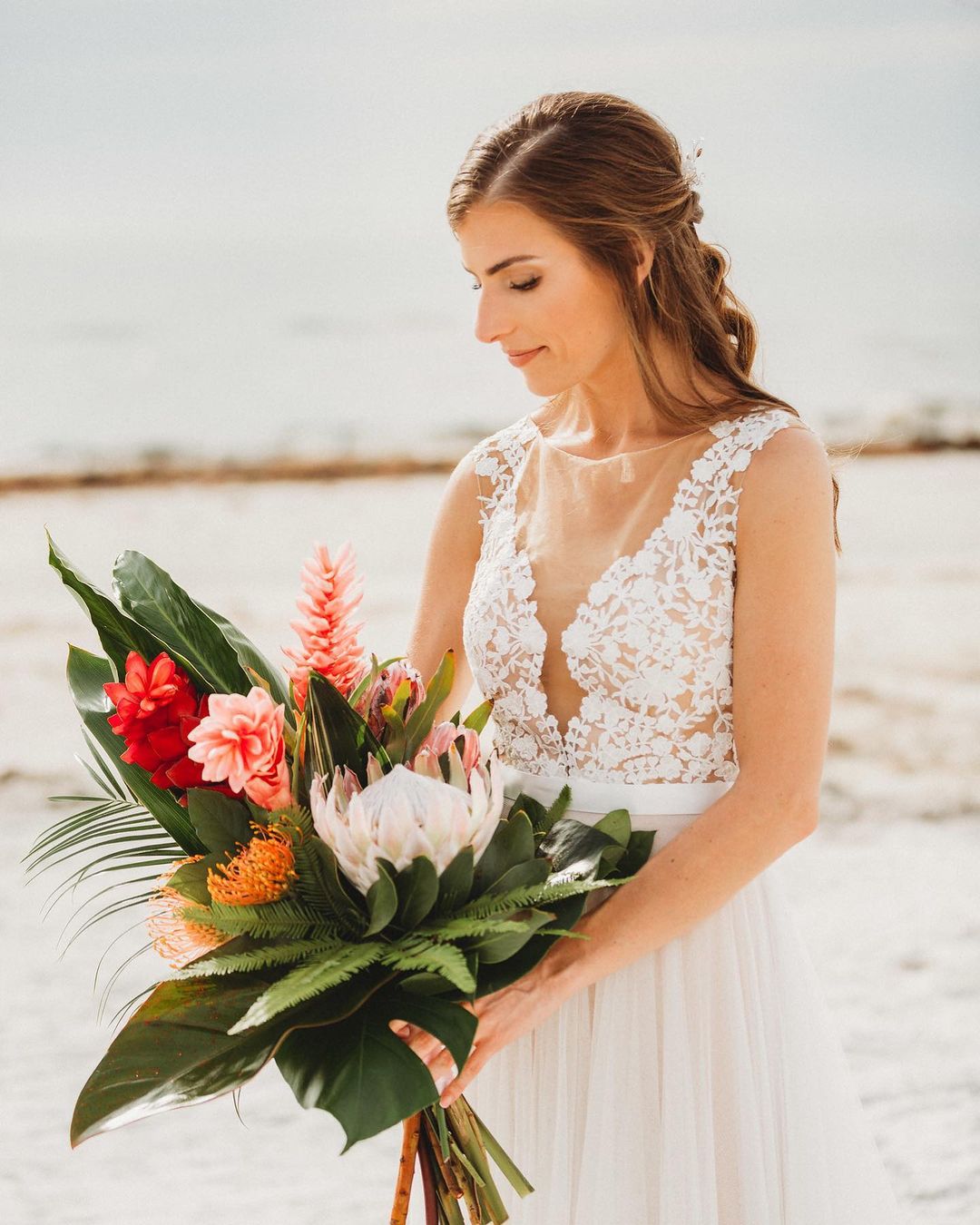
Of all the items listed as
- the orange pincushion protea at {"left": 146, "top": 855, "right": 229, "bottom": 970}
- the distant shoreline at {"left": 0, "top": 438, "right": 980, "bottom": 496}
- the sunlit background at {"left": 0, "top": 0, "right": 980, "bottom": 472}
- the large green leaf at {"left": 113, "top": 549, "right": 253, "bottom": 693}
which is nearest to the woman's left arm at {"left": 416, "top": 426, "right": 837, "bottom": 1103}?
the orange pincushion protea at {"left": 146, "top": 855, "right": 229, "bottom": 970}

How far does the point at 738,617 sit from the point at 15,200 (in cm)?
1261

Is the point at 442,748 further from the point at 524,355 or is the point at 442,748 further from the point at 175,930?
the point at 524,355

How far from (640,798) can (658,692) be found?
5.0 inches

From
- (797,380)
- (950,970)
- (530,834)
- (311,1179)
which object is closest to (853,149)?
(797,380)

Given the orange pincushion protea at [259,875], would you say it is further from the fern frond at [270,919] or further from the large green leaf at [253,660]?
the large green leaf at [253,660]

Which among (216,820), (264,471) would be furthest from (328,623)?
(264,471)

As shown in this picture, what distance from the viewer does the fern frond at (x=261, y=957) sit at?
95cm

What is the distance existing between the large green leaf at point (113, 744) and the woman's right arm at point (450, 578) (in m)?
0.45

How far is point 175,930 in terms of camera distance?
1.07 m

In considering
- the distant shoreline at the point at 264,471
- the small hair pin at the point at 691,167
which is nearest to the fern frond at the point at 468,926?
the small hair pin at the point at 691,167

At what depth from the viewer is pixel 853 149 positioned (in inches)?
487

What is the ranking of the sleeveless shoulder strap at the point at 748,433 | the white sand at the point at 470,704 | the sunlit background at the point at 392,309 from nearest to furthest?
1. the sleeveless shoulder strap at the point at 748,433
2. the white sand at the point at 470,704
3. the sunlit background at the point at 392,309

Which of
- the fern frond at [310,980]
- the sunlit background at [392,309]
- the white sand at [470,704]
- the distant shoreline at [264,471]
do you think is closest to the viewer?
the fern frond at [310,980]

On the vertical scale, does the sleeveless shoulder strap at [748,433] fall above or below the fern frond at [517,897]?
above
